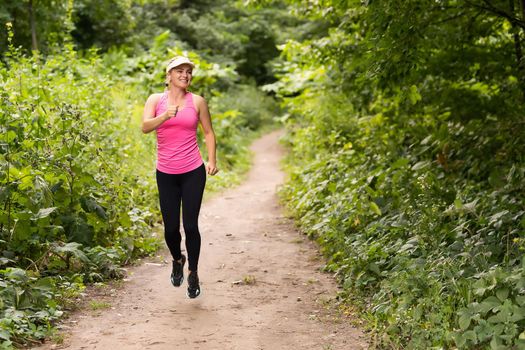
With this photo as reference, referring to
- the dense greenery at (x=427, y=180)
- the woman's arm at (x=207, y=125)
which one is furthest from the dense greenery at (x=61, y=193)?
the dense greenery at (x=427, y=180)

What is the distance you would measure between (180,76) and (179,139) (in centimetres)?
56

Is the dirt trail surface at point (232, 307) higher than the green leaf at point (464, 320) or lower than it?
lower

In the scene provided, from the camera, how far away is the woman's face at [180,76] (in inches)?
221

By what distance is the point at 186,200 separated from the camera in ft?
18.8

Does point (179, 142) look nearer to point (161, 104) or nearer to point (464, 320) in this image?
point (161, 104)

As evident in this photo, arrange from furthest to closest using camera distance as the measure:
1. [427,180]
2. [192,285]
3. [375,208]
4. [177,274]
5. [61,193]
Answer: [427,180] → [375,208] → [61,193] → [177,274] → [192,285]

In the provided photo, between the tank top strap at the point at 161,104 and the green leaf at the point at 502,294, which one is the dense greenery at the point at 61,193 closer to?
the tank top strap at the point at 161,104

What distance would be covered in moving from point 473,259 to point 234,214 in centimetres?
642

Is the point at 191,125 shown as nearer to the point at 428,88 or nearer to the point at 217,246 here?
the point at 217,246

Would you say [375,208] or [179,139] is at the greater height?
[179,139]

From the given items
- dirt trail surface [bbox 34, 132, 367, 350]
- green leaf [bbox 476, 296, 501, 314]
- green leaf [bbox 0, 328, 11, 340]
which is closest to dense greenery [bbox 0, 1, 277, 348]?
green leaf [bbox 0, 328, 11, 340]

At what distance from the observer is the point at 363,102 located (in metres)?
12.0

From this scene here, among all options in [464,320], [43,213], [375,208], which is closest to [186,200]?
[43,213]

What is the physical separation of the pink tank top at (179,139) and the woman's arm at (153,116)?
0.14 feet
